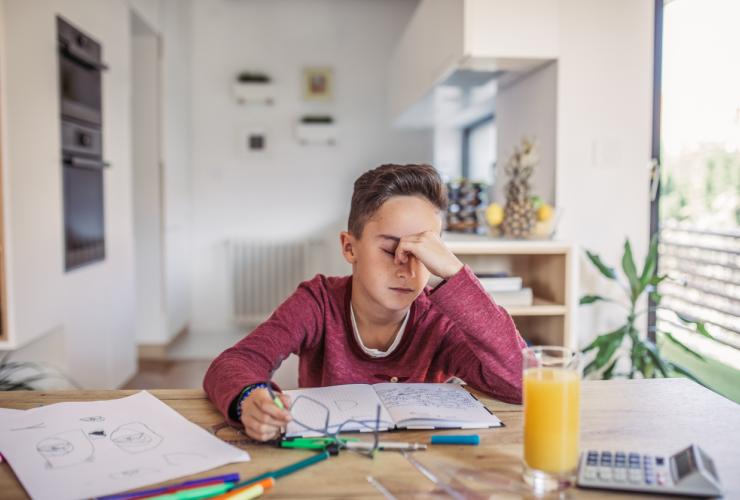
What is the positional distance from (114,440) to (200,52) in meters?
5.05

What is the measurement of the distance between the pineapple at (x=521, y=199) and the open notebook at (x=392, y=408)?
1427 mm

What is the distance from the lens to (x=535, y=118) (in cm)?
296

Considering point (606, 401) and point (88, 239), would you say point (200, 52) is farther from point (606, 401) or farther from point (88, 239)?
point (606, 401)

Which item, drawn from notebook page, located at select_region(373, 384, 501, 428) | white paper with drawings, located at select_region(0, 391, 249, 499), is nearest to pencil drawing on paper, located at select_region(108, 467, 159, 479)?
white paper with drawings, located at select_region(0, 391, 249, 499)

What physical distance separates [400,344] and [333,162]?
4437 mm

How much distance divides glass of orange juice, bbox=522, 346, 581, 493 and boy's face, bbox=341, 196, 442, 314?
1.51ft

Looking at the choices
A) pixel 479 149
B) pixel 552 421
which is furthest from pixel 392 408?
pixel 479 149

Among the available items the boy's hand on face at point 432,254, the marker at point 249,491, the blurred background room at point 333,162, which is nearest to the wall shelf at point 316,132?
the blurred background room at point 333,162

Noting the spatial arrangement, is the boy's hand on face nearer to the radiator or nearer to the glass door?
the glass door

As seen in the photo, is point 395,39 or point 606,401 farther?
point 395,39

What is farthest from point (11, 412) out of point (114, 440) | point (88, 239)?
point (88, 239)

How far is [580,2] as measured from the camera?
264cm

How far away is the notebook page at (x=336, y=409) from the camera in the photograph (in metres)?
0.95

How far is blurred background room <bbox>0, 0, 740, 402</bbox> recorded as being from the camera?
2545 mm
